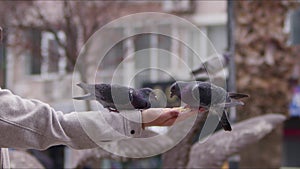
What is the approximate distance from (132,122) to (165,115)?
0.13m

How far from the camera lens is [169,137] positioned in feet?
14.5

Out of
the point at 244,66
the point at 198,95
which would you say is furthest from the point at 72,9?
the point at 198,95

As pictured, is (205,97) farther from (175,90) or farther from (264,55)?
(264,55)

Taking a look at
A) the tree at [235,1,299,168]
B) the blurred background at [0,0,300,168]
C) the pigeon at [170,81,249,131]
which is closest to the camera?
the pigeon at [170,81,249,131]

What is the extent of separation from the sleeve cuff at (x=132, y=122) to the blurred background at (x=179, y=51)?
408mm

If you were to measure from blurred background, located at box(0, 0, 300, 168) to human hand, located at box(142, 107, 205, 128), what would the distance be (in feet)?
1.33

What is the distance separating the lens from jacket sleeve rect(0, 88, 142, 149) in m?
2.50

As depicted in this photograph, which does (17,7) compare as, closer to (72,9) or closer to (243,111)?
(72,9)

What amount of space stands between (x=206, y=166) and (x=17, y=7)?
288 inches

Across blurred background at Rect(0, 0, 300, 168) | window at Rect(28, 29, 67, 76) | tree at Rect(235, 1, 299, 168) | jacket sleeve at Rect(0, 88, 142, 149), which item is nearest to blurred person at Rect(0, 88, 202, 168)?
jacket sleeve at Rect(0, 88, 142, 149)

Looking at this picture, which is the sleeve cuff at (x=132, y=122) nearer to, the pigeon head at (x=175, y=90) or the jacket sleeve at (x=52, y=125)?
the jacket sleeve at (x=52, y=125)

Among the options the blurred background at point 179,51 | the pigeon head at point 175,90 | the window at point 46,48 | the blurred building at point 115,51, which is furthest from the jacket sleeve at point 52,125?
the window at point 46,48

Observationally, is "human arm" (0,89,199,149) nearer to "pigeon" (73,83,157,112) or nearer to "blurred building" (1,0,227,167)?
"pigeon" (73,83,157,112)

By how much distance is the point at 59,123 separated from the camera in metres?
2.56
